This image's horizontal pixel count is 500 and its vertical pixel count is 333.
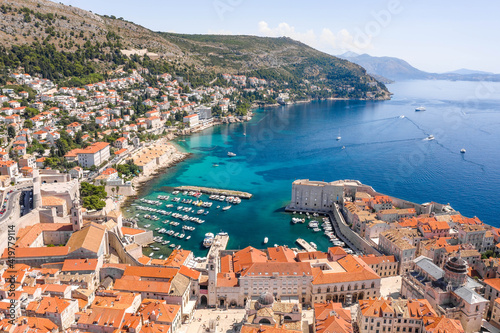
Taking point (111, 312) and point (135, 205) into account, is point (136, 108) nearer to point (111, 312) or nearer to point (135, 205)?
point (135, 205)

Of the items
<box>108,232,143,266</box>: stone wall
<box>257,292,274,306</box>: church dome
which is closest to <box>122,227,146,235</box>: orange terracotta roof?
<box>108,232,143,266</box>: stone wall

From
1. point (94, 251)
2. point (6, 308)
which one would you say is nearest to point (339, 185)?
point (94, 251)

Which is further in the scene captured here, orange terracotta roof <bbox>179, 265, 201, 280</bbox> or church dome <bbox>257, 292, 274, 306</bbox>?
orange terracotta roof <bbox>179, 265, 201, 280</bbox>

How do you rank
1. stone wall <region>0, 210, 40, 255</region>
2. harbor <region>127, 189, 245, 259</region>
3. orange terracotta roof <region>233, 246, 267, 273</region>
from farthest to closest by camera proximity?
harbor <region>127, 189, 245, 259</region> → stone wall <region>0, 210, 40, 255</region> → orange terracotta roof <region>233, 246, 267, 273</region>

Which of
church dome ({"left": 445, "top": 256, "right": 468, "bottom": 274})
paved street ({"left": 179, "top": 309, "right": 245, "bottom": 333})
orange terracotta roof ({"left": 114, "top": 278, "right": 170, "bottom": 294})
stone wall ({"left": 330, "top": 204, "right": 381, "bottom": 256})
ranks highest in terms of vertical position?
church dome ({"left": 445, "top": 256, "right": 468, "bottom": 274})

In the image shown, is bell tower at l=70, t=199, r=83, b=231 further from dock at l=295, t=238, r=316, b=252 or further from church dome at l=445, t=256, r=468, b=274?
church dome at l=445, t=256, r=468, b=274

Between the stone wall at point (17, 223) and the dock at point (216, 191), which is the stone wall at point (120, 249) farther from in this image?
the dock at point (216, 191)

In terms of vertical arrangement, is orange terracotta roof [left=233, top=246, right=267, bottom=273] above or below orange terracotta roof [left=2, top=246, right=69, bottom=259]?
below

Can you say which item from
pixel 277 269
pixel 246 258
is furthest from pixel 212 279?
pixel 277 269

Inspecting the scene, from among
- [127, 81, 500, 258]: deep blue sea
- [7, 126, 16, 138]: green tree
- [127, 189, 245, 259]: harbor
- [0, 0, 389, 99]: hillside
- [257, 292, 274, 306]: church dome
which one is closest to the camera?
[257, 292, 274, 306]: church dome
